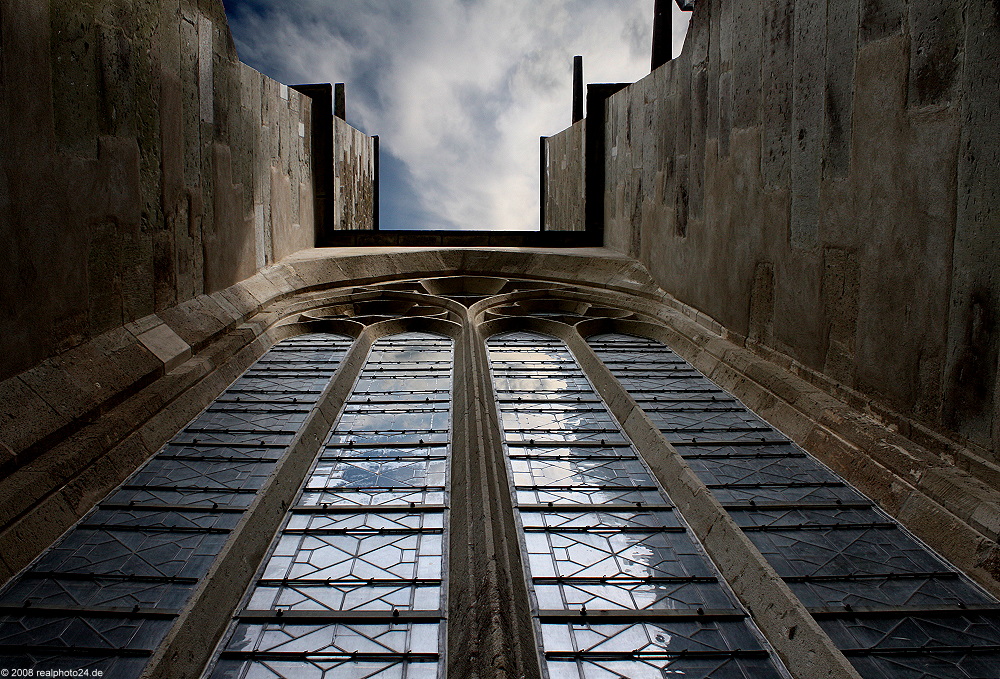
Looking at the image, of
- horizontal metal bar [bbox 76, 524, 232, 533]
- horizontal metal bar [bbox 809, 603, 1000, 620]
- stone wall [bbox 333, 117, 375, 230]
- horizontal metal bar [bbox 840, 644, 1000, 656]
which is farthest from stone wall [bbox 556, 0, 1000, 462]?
stone wall [bbox 333, 117, 375, 230]

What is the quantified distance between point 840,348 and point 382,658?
3049mm

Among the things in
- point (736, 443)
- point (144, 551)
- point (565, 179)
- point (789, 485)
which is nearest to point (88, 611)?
point (144, 551)

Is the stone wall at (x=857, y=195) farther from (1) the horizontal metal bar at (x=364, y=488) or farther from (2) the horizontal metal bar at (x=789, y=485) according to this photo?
(1) the horizontal metal bar at (x=364, y=488)

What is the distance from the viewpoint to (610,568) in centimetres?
319

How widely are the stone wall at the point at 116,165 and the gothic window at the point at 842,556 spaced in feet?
11.5

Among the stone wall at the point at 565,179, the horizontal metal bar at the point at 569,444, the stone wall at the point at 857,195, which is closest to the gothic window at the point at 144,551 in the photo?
the horizontal metal bar at the point at 569,444

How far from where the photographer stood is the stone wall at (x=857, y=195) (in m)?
3.11

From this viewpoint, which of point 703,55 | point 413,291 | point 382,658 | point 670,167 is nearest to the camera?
point 382,658

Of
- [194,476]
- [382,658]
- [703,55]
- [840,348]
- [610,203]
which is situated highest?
[703,55]

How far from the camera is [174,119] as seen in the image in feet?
16.8

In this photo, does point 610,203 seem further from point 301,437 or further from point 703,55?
point 301,437

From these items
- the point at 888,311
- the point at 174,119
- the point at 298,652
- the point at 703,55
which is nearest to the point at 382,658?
the point at 298,652

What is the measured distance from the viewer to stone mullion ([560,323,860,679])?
8.16ft

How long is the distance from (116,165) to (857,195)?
4.35m
